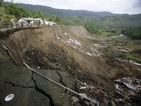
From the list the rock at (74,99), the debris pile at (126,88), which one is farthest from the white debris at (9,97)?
the debris pile at (126,88)

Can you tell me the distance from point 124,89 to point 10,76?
25.5ft

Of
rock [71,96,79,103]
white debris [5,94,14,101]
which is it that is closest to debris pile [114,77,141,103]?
rock [71,96,79,103]

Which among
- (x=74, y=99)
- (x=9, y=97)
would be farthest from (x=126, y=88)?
(x=9, y=97)

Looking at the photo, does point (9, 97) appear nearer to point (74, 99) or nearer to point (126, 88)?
point (74, 99)

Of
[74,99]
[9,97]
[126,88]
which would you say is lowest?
[126,88]

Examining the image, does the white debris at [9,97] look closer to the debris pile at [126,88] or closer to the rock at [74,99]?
the rock at [74,99]

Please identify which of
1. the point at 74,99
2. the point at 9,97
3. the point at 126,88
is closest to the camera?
the point at 9,97

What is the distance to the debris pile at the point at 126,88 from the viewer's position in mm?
6991

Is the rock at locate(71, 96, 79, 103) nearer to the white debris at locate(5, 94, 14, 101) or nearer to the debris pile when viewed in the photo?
the white debris at locate(5, 94, 14, 101)

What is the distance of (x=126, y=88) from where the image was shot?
8.30 meters

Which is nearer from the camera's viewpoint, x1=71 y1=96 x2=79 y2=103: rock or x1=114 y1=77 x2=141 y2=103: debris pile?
x1=71 y1=96 x2=79 y2=103: rock

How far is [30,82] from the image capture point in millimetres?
4500

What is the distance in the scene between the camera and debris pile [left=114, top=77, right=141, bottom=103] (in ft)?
22.9

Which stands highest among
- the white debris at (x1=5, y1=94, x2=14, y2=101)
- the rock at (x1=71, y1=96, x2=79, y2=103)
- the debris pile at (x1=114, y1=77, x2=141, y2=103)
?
the white debris at (x1=5, y1=94, x2=14, y2=101)
